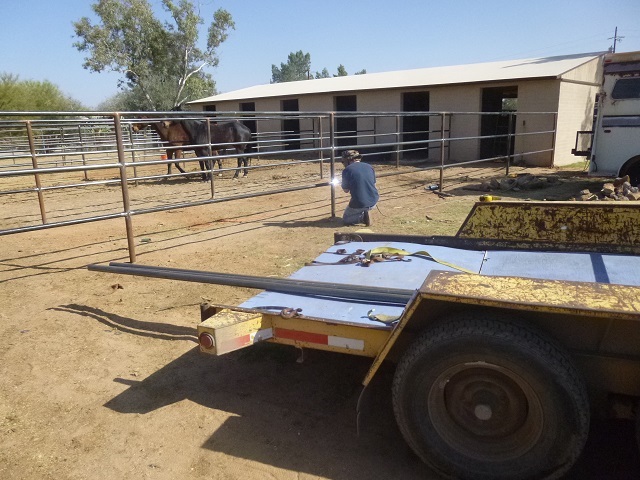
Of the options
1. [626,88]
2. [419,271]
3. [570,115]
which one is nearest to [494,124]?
[570,115]

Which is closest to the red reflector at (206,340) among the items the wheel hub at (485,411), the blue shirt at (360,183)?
the wheel hub at (485,411)

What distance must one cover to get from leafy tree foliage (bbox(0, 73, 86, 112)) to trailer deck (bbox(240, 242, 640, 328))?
96.7 ft

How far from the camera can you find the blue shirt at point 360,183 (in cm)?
676

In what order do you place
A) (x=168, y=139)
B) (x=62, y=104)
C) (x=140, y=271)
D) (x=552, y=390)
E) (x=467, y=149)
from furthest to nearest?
(x=62, y=104), (x=467, y=149), (x=168, y=139), (x=140, y=271), (x=552, y=390)

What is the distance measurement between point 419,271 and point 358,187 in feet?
12.3

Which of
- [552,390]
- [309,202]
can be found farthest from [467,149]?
[552,390]

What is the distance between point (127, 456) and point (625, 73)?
10.7 meters

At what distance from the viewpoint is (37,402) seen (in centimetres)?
286

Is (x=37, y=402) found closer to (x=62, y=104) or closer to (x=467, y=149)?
(x=467, y=149)

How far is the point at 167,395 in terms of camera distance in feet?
9.57

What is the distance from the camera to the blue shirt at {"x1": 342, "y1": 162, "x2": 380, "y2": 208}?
22.2 feet

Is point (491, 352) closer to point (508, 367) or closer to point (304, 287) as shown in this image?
point (508, 367)

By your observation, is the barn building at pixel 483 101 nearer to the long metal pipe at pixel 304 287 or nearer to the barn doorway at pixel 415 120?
the barn doorway at pixel 415 120

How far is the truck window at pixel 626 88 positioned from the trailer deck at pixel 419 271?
8.26 metres
